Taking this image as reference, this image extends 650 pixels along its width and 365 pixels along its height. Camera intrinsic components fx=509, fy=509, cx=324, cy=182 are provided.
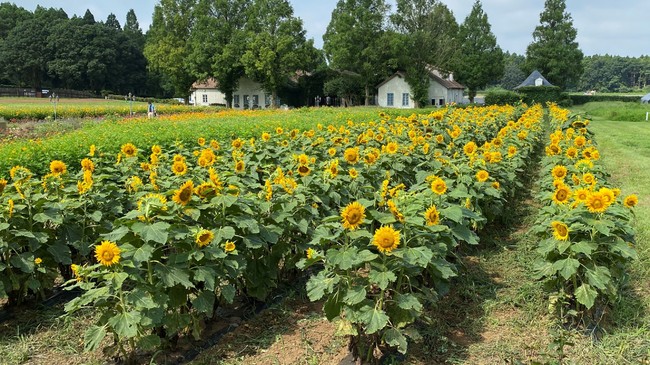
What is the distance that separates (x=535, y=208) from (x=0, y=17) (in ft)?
284

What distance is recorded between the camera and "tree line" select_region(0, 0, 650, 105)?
4116 cm

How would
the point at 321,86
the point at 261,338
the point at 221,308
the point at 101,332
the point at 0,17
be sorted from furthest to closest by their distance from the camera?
1. the point at 0,17
2. the point at 321,86
3. the point at 221,308
4. the point at 261,338
5. the point at 101,332

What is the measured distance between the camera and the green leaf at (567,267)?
310 cm

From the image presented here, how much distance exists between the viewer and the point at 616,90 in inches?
4552

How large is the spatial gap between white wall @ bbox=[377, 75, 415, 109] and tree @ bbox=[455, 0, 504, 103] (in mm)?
10476

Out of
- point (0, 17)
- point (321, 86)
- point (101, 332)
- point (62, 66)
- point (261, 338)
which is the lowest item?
point (261, 338)

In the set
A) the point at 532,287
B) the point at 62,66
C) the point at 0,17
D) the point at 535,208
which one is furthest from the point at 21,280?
the point at 0,17

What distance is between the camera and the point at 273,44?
40.0 meters

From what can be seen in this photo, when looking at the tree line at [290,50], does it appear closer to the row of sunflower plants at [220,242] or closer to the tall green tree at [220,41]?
the tall green tree at [220,41]

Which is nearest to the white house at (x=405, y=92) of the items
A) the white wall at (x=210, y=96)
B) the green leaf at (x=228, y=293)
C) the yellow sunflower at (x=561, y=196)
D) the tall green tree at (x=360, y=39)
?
the tall green tree at (x=360, y=39)

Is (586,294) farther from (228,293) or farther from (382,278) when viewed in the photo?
(228,293)

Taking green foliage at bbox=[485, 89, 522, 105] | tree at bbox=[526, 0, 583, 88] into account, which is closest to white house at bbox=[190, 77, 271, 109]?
green foliage at bbox=[485, 89, 522, 105]

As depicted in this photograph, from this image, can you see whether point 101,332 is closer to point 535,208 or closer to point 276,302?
point 276,302

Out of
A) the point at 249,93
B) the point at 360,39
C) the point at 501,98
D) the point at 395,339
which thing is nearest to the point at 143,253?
the point at 395,339
